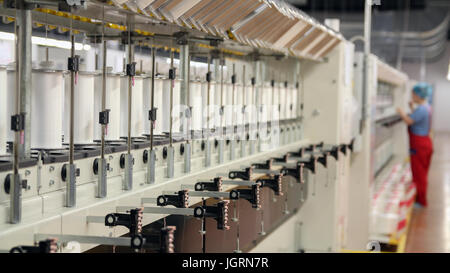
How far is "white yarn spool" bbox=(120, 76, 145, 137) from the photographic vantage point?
2717 mm

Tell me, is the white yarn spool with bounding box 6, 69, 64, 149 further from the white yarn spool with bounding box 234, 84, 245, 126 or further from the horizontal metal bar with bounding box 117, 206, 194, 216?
the white yarn spool with bounding box 234, 84, 245, 126

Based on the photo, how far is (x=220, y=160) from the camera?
11.5ft

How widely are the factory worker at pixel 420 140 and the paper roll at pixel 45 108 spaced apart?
25.2 feet

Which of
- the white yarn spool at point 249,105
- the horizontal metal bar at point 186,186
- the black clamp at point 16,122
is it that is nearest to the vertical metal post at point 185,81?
the horizontal metal bar at point 186,186

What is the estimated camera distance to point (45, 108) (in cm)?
214

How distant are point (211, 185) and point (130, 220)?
2.71ft

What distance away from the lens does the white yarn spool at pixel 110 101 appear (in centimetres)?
256

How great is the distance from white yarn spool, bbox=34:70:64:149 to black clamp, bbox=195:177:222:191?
2.65ft

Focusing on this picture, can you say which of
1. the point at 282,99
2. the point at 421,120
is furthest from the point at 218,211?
the point at 421,120

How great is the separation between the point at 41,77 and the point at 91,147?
367mm

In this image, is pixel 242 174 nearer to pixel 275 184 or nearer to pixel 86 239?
pixel 275 184

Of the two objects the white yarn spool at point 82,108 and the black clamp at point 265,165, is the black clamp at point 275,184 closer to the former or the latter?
the black clamp at point 265,165

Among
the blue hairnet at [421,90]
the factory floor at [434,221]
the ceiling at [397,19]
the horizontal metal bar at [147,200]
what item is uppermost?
the ceiling at [397,19]
